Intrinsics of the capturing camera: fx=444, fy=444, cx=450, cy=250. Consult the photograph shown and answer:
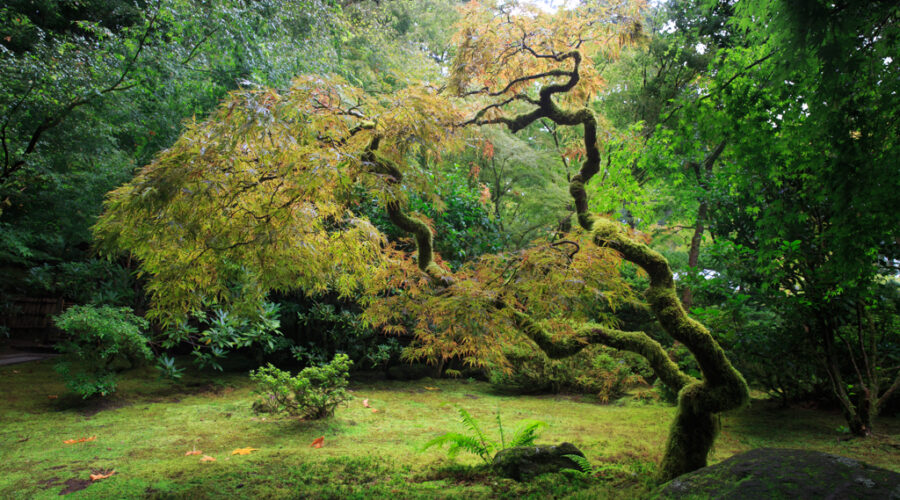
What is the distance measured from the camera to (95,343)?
15.8 ft

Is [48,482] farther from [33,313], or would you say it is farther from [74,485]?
[33,313]

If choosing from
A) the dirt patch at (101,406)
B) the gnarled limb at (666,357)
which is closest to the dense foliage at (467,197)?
the gnarled limb at (666,357)

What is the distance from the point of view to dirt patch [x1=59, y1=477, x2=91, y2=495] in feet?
8.77

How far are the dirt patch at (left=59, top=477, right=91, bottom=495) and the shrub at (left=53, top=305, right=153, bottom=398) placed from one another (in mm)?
1953

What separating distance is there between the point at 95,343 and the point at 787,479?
6.04m

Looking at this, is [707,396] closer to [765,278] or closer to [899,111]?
[899,111]

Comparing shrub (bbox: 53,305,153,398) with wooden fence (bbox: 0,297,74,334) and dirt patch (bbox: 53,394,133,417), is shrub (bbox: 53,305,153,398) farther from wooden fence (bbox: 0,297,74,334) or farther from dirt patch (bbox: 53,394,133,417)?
wooden fence (bbox: 0,297,74,334)

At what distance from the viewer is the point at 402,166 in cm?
348

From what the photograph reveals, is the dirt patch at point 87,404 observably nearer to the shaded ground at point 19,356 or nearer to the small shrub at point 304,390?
the small shrub at point 304,390

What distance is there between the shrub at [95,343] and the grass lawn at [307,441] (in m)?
0.33

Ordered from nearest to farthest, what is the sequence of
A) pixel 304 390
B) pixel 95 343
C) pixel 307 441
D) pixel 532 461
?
pixel 532 461 → pixel 307 441 → pixel 304 390 → pixel 95 343

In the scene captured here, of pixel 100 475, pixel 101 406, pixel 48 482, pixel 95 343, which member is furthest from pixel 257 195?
pixel 101 406

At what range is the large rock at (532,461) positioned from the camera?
302cm

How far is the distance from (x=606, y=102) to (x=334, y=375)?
8.22 meters
